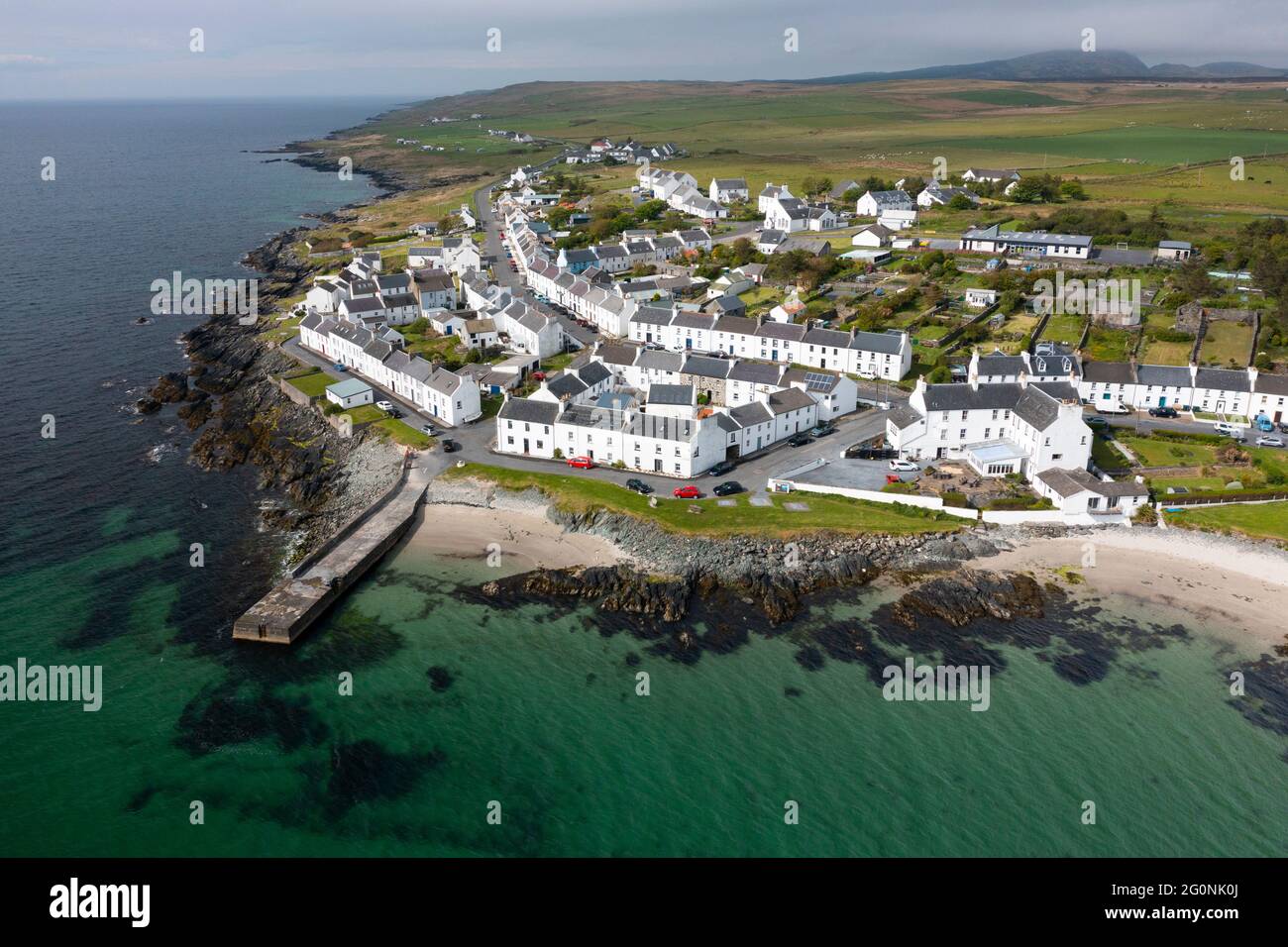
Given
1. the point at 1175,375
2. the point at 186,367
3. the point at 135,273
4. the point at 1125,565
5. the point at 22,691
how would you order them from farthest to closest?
the point at 135,273, the point at 186,367, the point at 1175,375, the point at 1125,565, the point at 22,691

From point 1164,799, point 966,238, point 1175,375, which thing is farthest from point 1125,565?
point 966,238

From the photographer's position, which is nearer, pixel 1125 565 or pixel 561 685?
pixel 561 685

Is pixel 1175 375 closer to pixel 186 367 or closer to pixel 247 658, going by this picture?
pixel 247 658

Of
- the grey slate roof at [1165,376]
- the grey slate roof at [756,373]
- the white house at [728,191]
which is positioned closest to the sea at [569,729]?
the grey slate roof at [756,373]

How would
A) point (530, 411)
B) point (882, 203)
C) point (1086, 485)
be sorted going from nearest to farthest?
1. point (1086, 485)
2. point (530, 411)
3. point (882, 203)

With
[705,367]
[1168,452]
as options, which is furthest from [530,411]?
[1168,452]

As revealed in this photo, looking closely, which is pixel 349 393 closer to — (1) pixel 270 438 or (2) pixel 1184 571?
(1) pixel 270 438
